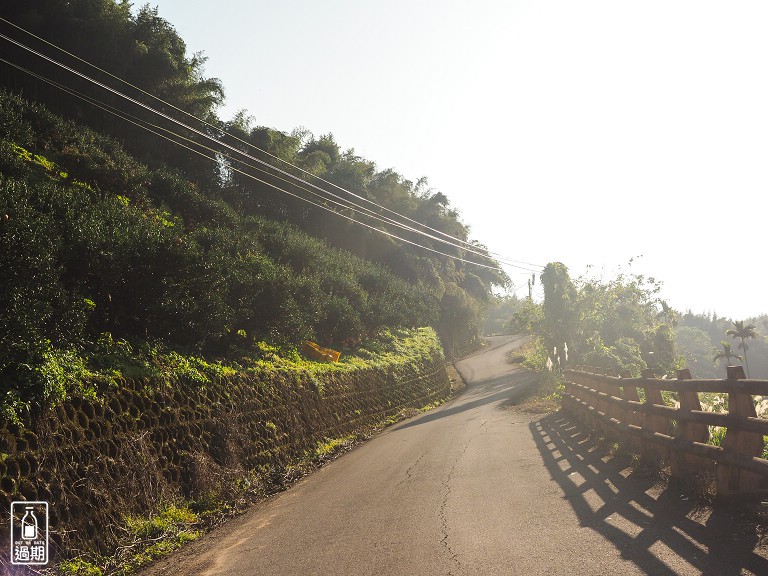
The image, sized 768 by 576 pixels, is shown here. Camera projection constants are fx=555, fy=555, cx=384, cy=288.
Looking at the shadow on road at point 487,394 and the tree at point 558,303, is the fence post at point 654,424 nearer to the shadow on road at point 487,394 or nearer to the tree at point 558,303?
the shadow on road at point 487,394

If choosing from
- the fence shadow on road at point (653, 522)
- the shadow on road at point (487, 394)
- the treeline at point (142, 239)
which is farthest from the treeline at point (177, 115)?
the fence shadow on road at point (653, 522)

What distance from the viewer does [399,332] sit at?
1380 inches

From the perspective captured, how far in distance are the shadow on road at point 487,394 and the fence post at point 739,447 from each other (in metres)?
15.7

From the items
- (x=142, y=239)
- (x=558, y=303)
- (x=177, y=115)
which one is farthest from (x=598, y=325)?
(x=142, y=239)

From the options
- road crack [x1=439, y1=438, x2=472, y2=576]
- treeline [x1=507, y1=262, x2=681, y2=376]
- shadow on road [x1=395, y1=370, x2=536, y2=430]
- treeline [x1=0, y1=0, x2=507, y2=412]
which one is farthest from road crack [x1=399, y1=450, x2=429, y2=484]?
treeline [x1=507, y1=262, x2=681, y2=376]

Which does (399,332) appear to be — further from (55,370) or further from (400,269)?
(55,370)

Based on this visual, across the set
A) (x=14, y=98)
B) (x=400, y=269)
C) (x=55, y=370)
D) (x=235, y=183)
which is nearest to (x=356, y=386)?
(x=55, y=370)

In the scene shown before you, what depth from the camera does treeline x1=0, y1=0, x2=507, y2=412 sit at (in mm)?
8617

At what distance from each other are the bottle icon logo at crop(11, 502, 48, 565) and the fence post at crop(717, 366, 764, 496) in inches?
295

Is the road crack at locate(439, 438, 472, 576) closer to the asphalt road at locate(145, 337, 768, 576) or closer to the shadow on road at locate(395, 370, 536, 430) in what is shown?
the asphalt road at locate(145, 337, 768, 576)

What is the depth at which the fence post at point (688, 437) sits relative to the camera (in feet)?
23.1

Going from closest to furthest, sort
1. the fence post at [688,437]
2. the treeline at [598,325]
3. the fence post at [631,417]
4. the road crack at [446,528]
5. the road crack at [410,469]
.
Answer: the road crack at [446,528]
the fence post at [688,437]
the fence post at [631,417]
the road crack at [410,469]
the treeline at [598,325]

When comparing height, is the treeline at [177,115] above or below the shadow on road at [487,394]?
above

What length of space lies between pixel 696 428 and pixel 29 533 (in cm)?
806
